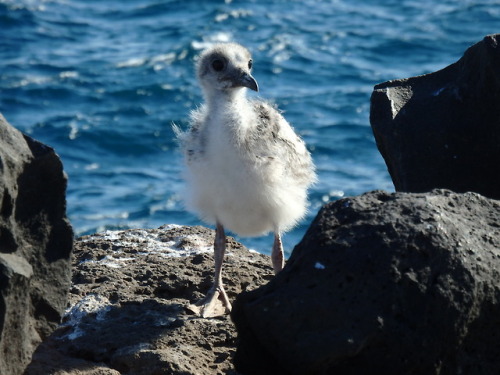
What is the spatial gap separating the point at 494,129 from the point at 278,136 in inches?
59.7

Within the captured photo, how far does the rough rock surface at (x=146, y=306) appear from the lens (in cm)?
549

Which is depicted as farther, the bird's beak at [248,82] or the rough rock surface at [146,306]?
the bird's beak at [248,82]

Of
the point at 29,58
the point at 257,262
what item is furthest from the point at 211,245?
the point at 29,58

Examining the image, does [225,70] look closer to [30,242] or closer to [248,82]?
[248,82]

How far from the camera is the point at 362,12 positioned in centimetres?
2089

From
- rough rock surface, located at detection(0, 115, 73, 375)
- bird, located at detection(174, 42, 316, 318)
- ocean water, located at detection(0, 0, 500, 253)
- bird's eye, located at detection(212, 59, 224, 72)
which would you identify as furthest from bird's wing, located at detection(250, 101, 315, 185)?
ocean water, located at detection(0, 0, 500, 253)

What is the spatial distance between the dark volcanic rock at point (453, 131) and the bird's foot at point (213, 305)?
1.37 m

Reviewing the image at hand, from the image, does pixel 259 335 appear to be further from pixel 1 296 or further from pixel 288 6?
pixel 288 6

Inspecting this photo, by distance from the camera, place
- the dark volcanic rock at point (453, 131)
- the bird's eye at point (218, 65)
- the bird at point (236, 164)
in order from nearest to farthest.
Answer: the dark volcanic rock at point (453, 131), the bird at point (236, 164), the bird's eye at point (218, 65)

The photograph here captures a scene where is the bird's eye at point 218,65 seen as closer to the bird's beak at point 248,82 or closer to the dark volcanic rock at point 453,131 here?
the bird's beak at point 248,82

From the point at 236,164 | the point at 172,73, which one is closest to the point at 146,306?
the point at 236,164

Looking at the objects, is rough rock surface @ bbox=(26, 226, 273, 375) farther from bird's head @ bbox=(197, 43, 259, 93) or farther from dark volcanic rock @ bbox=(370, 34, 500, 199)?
dark volcanic rock @ bbox=(370, 34, 500, 199)

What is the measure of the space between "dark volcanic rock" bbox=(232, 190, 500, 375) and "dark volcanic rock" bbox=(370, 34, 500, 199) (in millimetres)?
1153

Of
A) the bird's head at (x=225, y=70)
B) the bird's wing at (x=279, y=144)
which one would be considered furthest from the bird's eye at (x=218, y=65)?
the bird's wing at (x=279, y=144)
